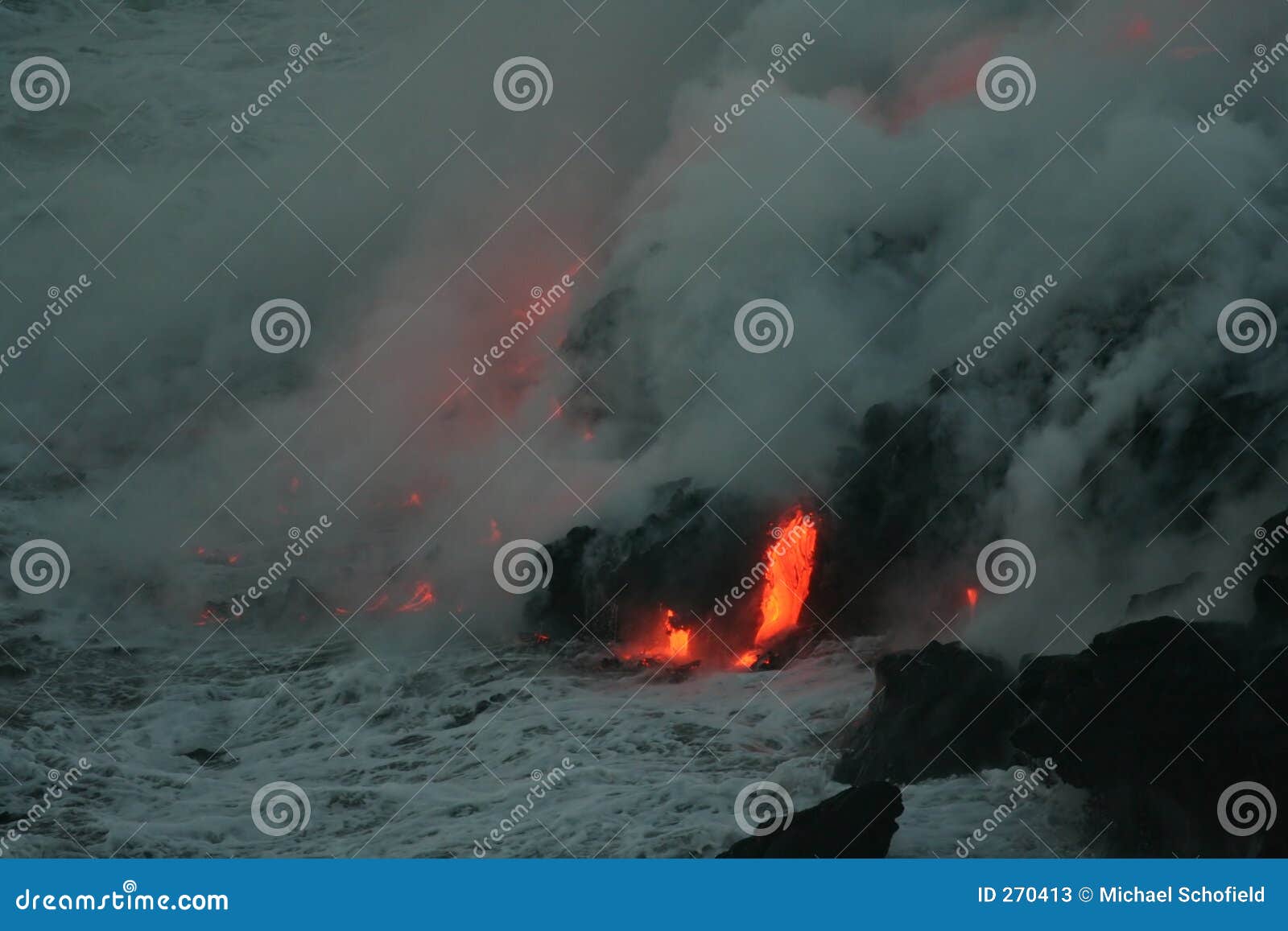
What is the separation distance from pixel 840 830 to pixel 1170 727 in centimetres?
465

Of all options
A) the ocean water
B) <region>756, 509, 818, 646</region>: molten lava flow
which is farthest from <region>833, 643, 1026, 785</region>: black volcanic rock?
<region>756, 509, 818, 646</region>: molten lava flow

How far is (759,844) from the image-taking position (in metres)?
22.4

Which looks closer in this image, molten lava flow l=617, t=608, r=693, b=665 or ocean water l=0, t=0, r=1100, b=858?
ocean water l=0, t=0, r=1100, b=858

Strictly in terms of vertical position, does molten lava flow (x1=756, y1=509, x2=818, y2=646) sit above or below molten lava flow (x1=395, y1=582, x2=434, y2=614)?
above

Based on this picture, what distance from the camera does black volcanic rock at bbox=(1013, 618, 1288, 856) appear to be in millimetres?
21703

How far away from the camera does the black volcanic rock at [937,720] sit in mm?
25328

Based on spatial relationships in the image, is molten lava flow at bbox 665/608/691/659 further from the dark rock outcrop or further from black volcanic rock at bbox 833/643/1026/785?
the dark rock outcrop

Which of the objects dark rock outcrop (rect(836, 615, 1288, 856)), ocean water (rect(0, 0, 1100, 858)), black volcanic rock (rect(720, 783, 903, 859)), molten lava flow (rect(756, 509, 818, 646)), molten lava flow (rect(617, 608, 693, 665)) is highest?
dark rock outcrop (rect(836, 615, 1288, 856))

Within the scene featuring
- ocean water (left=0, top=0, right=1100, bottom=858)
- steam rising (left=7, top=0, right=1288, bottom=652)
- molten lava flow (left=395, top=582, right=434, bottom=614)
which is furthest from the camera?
molten lava flow (left=395, top=582, right=434, bottom=614)

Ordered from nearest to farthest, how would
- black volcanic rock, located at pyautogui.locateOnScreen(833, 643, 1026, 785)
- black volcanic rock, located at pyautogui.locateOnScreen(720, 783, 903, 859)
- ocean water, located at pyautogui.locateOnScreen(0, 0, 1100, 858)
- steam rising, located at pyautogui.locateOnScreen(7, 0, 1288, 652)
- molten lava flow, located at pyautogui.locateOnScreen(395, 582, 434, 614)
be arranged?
black volcanic rock, located at pyautogui.locateOnScreen(720, 783, 903, 859) → black volcanic rock, located at pyautogui.locateOnScreen(833, 643, 1026, 785) → ocean water, located at pyautogui.locateOnScreen(0, 0, 1100, 858) → steam rising, located at pyautogui.locateOnScreen(7, 0, 1288, 652) → molten lava flow, located at pyautogui.locateOnScreen(395, 582, 434, 614)

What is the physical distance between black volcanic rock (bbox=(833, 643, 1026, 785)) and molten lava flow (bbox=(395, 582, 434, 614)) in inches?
505

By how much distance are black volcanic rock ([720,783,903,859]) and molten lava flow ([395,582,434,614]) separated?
15.3 metres

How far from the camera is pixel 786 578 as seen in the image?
3281 cm

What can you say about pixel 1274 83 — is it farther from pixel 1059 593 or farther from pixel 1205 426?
pixel 1059 593
